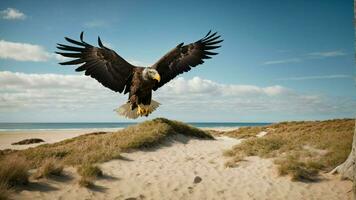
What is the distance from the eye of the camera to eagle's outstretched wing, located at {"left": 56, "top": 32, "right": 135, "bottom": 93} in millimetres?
10055

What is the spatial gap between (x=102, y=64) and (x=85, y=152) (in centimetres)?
303

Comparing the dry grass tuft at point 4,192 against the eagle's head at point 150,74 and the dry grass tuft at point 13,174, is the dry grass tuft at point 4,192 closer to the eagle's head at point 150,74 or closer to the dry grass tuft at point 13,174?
the dry grass tuft at point 13,174

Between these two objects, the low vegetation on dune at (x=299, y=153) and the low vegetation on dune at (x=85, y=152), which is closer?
the low vegetation on dune at (x=85, y=152)

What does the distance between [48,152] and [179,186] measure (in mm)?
4946

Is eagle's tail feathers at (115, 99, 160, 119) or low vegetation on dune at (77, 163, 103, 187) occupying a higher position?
eagle's tail feathers at (115, 99, 160, 119)

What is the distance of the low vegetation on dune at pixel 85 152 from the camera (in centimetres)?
719

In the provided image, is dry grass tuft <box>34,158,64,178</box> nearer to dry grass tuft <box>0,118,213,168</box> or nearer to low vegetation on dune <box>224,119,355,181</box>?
dry grass tuft <box>0,118,213,168</box>

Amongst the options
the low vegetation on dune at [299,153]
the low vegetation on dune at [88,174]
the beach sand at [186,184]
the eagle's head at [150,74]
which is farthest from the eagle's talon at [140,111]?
the low vegetation on dune at [88,174]

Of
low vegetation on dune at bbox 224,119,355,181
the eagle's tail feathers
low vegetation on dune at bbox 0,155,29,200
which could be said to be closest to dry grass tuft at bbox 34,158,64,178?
low vegetation on dune at bbox 0,155,29,200

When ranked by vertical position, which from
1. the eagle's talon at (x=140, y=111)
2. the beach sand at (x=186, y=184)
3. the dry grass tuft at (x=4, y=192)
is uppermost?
the eagle's talon at (x=140, y=111)

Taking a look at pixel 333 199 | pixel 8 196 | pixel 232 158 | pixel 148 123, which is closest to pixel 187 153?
pixel 232 158

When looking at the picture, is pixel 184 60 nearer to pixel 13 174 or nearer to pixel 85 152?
pixel 85 152

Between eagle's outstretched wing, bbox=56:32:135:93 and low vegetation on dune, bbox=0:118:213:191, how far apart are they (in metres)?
2.26

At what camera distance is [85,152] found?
10.7 metres
